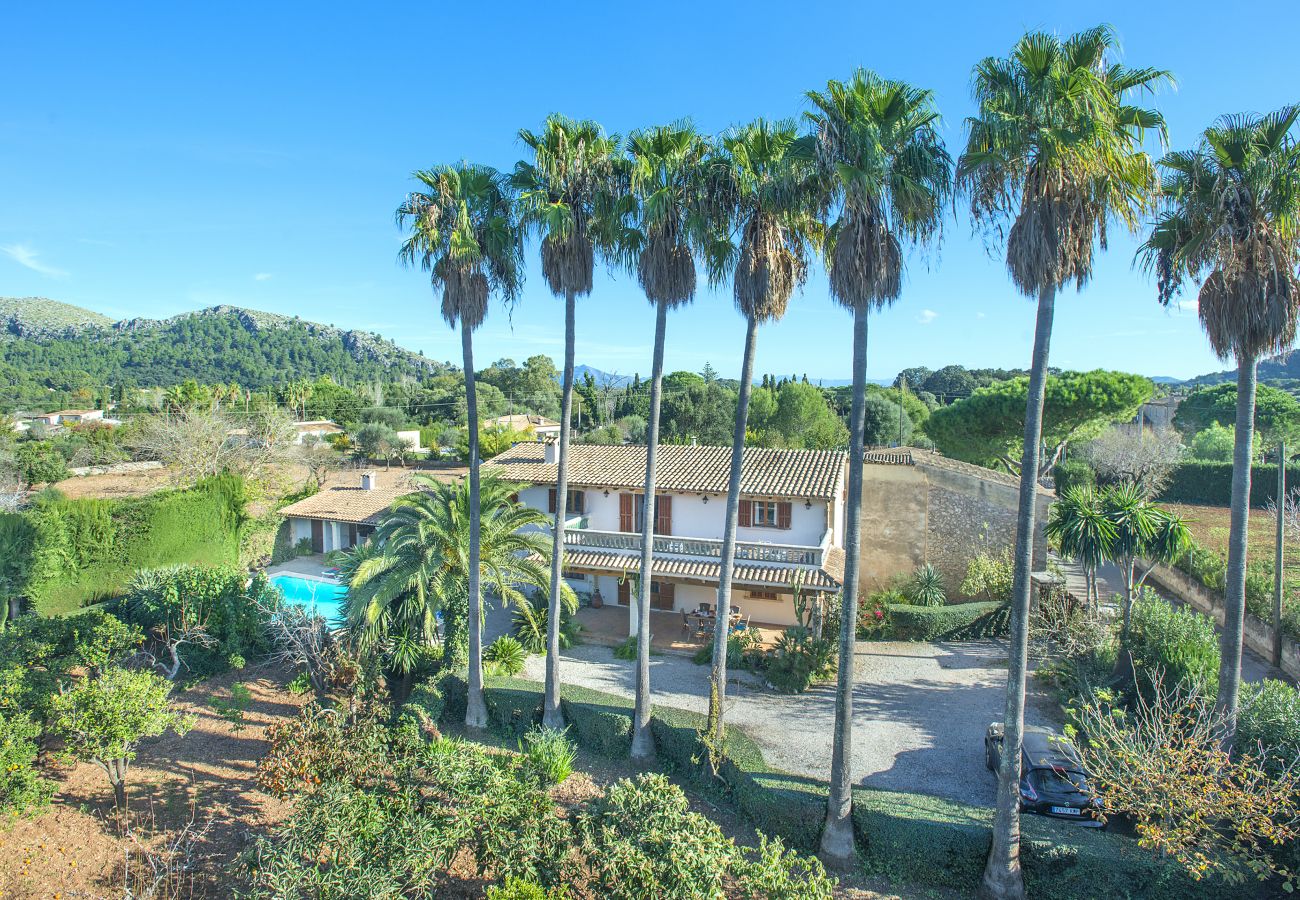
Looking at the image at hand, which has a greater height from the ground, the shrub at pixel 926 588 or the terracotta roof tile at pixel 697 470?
the terracotta roof tile at pixel 697 470

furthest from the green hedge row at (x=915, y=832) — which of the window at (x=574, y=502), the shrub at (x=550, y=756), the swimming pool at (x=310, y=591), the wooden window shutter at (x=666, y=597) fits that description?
the swimming pool at (x=310, y=591)

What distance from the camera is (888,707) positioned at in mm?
16922

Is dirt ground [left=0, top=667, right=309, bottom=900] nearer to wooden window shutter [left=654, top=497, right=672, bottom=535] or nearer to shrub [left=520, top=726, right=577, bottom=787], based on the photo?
shrub [left=520, top=726, right=577, bottom=787]

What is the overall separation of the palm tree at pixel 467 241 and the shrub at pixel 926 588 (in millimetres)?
16073

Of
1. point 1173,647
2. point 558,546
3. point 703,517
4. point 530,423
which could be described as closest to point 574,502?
point 703,517

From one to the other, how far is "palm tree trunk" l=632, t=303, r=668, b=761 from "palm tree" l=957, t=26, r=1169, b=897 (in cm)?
634

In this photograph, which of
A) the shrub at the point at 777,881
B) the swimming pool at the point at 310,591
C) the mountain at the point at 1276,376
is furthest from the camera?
the mountain at the point at 1276,376

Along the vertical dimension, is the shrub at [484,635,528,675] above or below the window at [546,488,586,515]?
below

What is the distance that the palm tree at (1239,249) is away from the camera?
9.92 meters

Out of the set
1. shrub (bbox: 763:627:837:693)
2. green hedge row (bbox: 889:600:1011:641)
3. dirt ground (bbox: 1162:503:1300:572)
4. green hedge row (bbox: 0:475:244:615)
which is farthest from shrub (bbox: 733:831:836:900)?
green hedge row (bbox: 0:475:244:615)

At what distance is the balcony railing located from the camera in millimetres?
20984

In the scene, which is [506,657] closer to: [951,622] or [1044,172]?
[951,622]

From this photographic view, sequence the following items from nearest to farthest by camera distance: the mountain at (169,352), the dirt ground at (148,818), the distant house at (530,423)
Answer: the dirt ground at (148,818) → the distant house at (530,423) → the mountain at (169,352)

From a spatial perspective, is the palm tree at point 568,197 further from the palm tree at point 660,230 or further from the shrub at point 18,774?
the shrub at point 18,774
